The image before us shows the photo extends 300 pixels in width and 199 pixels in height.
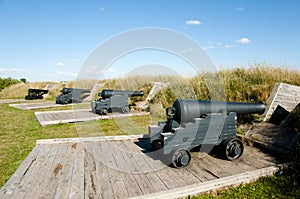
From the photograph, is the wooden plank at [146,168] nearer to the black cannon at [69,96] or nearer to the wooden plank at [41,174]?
the wooden plank at [41,174]

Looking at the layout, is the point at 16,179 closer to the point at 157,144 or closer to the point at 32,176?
the point at 32,176

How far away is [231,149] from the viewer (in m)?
3.24

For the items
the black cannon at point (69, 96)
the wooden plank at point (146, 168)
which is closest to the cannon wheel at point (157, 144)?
the wooden plank at point (146, 168)

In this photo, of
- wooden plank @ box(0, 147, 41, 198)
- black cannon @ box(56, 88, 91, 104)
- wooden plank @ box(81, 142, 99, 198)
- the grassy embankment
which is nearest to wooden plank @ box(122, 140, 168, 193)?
wooden plank @ box(81, 142, 99, 198)

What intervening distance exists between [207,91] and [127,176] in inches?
208

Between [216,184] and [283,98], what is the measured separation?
11.7ft

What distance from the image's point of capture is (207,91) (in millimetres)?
7352

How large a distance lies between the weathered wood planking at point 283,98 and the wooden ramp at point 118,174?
1.65m

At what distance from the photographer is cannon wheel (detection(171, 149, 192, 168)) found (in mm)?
2923

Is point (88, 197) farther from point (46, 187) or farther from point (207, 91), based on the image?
point (207, 91)

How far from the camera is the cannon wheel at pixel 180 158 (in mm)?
2923

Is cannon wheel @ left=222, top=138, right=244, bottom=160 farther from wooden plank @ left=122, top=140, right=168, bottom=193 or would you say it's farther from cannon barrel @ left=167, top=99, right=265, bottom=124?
wooden plank @ left=122, top=140, right=168, bottom=193

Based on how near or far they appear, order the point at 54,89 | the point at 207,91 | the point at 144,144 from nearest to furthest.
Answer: the point at 144,144
the point at 207,91
the point at 54,89

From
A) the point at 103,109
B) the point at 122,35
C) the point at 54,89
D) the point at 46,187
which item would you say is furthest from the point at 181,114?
the point at 54,89
